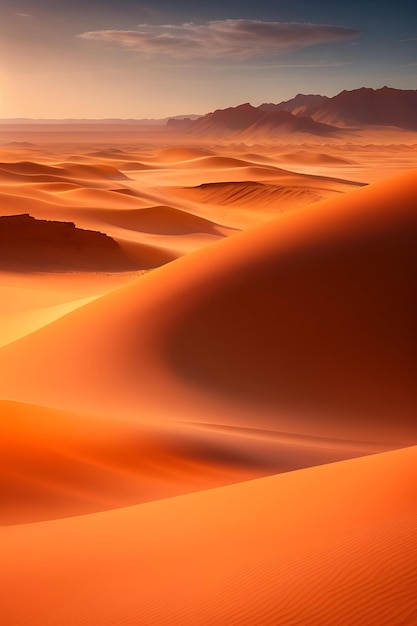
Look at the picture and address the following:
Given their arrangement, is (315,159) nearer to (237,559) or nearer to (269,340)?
(269,340)

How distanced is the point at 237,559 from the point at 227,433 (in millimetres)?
4090

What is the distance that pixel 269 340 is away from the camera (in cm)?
1107

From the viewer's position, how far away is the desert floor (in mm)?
3434

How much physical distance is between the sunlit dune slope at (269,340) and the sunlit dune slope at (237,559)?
159 inches

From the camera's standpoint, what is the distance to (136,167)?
87.9 m

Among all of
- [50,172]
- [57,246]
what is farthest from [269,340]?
[50,172]

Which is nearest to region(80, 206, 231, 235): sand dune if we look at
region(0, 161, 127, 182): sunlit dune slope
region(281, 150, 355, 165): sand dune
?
region(0, 161, 127, 182): sunlit dune slope

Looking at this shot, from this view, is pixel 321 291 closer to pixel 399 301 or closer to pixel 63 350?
pixel 399 301

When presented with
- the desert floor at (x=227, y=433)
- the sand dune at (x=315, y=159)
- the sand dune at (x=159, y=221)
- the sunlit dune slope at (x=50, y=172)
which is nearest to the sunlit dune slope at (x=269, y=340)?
the desert floor at (x=227, y=433)

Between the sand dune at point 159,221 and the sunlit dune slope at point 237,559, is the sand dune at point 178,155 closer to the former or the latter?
the sand dune at point 159,221

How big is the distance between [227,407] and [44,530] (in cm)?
492

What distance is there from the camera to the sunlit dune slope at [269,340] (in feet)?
31.4

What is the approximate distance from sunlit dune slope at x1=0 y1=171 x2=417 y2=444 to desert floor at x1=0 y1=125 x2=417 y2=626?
4 cm

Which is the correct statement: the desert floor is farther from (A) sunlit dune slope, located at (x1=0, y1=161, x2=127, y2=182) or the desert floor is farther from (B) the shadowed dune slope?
(A) sunlit dune slope, located at (x1=0, y1=161, x2=127, y2=182)
